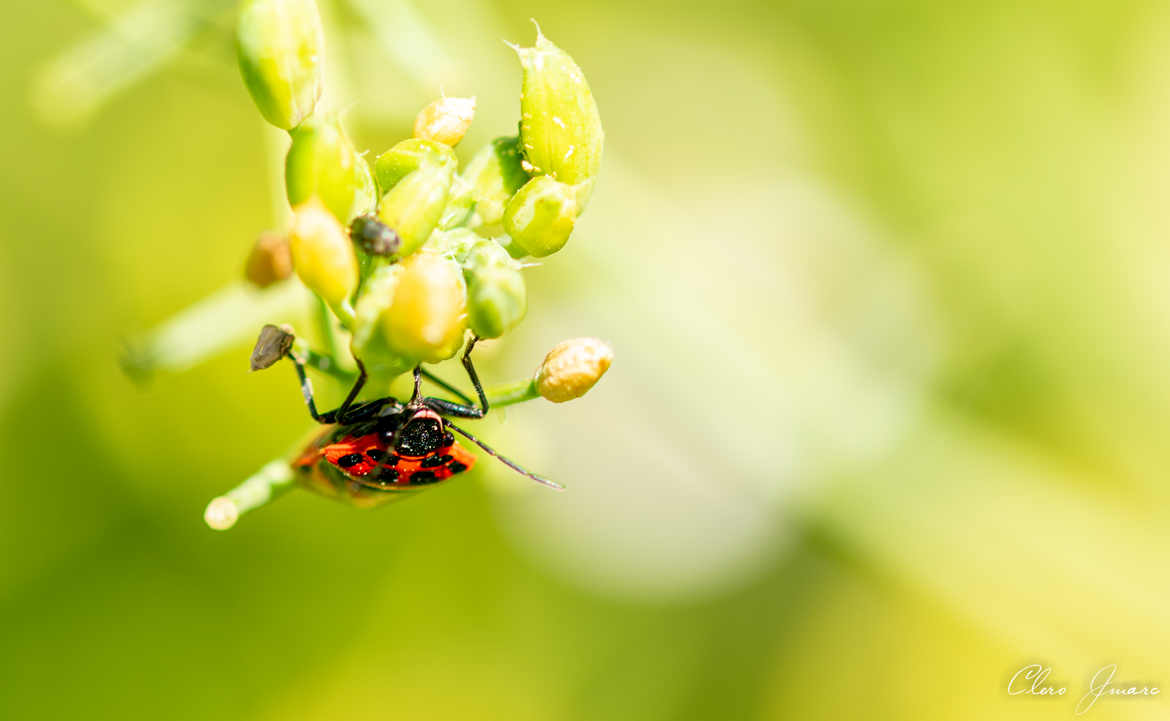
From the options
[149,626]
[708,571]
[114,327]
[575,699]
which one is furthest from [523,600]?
[114,327]

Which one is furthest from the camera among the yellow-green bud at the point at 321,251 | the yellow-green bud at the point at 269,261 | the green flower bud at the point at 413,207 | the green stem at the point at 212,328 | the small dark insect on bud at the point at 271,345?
the green stem at the point at 212,328

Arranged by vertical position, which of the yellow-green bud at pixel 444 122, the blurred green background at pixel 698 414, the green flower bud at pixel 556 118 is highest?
the green flower bud at pixel 556 118

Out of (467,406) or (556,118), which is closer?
(556,118)

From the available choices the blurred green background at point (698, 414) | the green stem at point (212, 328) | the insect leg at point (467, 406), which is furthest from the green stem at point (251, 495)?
the blurred green background at point (698, 414)

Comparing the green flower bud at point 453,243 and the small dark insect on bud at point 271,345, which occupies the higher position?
the green flower bud at point 453,243

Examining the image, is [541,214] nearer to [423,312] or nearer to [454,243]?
[454,243]

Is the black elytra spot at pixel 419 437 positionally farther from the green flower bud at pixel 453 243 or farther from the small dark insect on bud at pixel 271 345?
the green flower bud at pixel 453 243

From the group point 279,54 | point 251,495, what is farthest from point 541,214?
point 251,495
